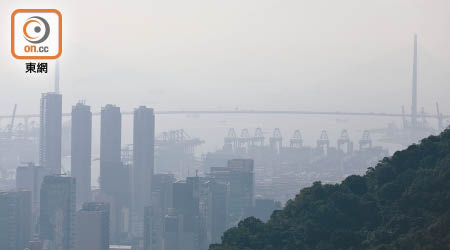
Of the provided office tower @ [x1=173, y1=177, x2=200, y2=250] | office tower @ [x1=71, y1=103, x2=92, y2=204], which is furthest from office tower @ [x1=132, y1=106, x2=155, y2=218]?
office tower @ [x1=173, y1=177, x2=200, y2=250]

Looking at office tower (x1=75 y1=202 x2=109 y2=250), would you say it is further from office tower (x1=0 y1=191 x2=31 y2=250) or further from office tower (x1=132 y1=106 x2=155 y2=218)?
office tower (x1=132 y1=106 x2=155 y2=218)

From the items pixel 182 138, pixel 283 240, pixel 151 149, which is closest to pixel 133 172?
pixel 151 149

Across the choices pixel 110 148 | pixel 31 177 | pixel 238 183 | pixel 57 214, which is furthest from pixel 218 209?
pixel 110 148

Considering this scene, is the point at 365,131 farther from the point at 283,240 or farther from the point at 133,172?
the point at 283,240

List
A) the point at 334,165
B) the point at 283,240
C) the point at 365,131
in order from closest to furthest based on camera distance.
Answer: the point at 283,240, the point at 334,165, the point at 365,131

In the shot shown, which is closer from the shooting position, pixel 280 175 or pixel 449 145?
pixel 449 145

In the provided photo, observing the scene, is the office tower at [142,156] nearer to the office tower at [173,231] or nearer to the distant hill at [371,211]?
the office tower at [173,231]
